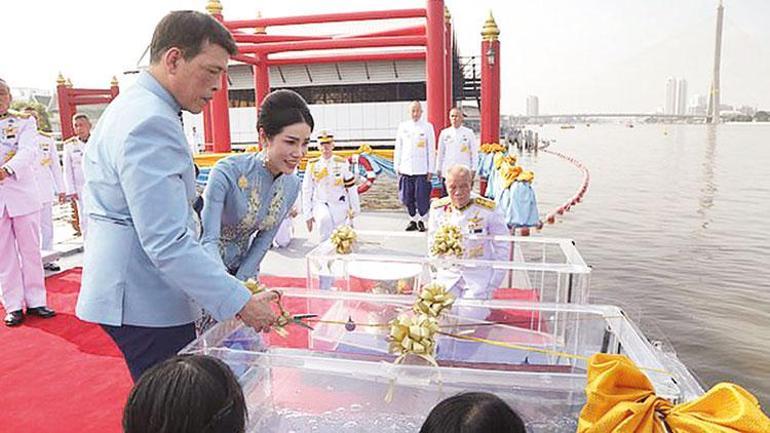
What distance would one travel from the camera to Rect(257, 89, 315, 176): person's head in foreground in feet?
6.46

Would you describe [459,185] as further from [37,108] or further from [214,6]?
[37,108]

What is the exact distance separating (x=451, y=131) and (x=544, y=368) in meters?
6.01

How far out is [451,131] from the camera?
7.38 metres

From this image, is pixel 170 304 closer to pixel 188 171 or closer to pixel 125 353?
pixel 125 353

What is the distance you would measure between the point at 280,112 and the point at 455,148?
216 inches

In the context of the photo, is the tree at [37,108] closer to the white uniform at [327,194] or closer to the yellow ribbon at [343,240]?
the white uniform at [327,194]

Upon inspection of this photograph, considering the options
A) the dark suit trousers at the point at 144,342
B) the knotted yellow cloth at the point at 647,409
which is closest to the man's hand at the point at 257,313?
the dark suit trousers at the point at 144,342

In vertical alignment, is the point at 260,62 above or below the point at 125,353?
above

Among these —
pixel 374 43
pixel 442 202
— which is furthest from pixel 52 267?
pixel 374 43

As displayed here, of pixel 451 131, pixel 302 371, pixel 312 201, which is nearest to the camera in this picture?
pixel 302 371

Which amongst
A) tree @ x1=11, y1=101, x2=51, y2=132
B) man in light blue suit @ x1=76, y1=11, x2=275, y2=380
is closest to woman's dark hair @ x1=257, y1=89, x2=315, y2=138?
man in light blue suit @ x1=76, y1=11, x2=275, y2=380

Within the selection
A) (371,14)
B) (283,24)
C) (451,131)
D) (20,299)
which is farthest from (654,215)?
(20,299)

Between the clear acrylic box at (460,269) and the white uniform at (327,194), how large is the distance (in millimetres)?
1686

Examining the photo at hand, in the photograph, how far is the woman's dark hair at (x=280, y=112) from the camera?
6.44 ft
